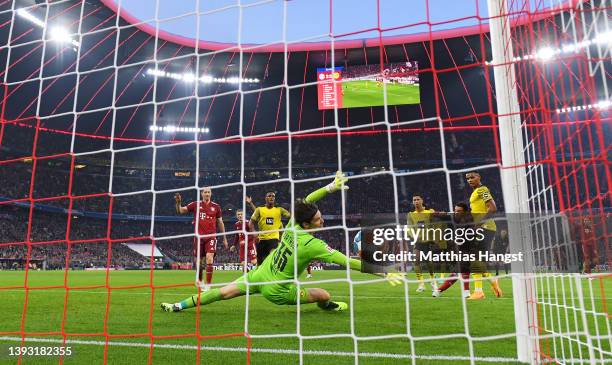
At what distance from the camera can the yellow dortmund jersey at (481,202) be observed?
627 cm

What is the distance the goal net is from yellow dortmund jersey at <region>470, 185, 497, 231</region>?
270 mm

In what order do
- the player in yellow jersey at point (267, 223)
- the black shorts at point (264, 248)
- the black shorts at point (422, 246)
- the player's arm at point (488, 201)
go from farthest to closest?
the black shorts at point (264, 248), the player in yellow jersey at point (267, 223), the black shorts at point (422, 246), the player's arm at point (488, 201)

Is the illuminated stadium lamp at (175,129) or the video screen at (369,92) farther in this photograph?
the illuminated stadium lamp at (175,129)

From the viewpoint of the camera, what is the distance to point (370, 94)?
64.4ft

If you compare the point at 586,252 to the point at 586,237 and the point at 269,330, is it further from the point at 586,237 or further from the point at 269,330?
the point at 269,330

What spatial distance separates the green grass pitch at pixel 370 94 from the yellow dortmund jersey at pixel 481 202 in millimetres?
11903

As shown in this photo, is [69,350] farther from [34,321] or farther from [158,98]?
[158,98]

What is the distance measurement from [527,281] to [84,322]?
4.05m

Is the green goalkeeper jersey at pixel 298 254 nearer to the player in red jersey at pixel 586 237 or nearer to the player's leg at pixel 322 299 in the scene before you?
the player's leg at pixel 322 299

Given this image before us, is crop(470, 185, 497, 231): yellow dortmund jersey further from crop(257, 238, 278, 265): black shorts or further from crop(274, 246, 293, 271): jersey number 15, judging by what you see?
crop(257, 238, 278, 265): black shorts

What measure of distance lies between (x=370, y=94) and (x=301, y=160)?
45.2 feet

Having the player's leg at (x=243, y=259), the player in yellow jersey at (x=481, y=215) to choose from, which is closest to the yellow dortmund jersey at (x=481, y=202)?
the player in yellow jersey at (x=481, y=215)

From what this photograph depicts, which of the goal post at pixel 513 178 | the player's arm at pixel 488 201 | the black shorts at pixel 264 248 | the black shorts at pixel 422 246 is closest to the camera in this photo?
the goal post at pixel 513 178

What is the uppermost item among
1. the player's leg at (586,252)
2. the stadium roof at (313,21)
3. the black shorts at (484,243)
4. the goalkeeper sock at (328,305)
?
the stadium roof at (313,21)
